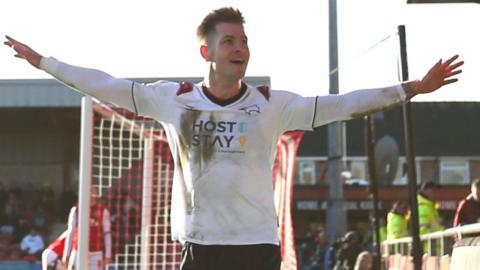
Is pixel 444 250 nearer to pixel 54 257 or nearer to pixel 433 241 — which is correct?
pixel 433 241

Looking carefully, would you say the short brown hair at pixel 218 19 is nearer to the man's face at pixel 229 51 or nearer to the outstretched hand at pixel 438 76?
the man's face at pixel 229 51

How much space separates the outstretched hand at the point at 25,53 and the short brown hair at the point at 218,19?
2.58 ft

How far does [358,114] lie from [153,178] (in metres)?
9.95

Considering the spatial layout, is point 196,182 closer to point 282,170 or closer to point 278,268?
point 278,268

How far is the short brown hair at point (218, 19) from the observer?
14.8 ft

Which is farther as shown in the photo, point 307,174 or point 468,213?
point 307,174

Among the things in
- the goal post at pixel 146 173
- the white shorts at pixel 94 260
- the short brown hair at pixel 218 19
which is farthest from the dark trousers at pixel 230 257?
the white shorts at pixel 94 260

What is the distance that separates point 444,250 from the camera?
9.30 metres

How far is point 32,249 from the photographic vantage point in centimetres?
3328

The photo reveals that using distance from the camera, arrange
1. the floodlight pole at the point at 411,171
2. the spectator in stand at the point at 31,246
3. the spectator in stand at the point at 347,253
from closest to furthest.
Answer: the floodlight pole at the point at 411,171, the spectator in stand at the point at 347,253, the spectator in stand at the point at 31,246

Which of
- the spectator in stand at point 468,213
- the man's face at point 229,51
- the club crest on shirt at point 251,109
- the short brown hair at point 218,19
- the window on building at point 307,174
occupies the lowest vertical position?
the spectator in stand at point 468,213

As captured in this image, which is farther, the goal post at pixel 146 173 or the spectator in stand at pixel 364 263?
the spectator in stand at pixel 364 263

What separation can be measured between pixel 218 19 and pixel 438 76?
3.41 ft

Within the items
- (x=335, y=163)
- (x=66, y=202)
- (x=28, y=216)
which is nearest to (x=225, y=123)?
(x=335, y=163)
